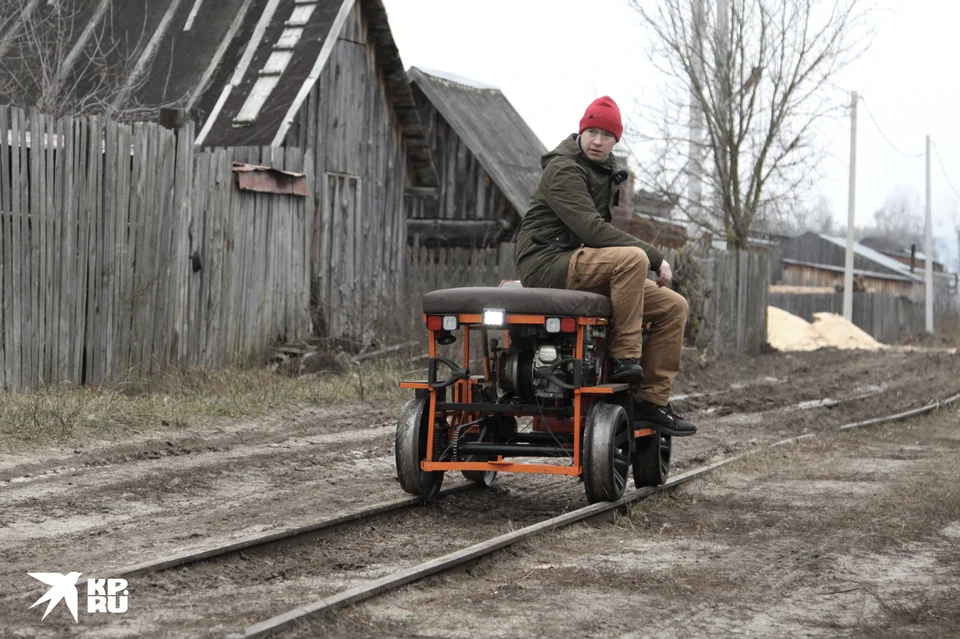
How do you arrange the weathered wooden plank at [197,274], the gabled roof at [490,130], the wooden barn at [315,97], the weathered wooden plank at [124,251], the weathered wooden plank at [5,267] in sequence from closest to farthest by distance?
the weathered wooden plank at [5,267] → the weathered wooden plank at [124,251] → the weathered wooden plank at [197,274] → the wooden barn at [315,97] → the gabled roof at [490,130]

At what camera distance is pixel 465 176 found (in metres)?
24.8

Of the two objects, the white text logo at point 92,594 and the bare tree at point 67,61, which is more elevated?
the bare tree at point 67,61

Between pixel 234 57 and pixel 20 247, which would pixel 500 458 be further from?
pixel 234 57

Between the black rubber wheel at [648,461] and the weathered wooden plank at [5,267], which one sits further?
the weathered wooden plank at [5,267]

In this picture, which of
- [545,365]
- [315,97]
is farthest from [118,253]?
[315,97]

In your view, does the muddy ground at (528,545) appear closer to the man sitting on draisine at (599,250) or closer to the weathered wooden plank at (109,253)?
the man sitting on draisine at (599,250)

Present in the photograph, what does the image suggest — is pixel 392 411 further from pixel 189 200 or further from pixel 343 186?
pixel 343 186

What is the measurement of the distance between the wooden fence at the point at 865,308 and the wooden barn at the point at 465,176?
66.0 feet

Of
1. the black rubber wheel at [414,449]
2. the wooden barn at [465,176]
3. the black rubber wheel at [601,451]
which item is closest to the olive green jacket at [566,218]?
the black rubber wheel at [601,451]

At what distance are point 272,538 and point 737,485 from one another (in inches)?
151

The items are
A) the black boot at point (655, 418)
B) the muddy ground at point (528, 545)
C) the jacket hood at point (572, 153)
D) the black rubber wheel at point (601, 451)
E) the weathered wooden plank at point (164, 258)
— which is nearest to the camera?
the muddy ground at point (528, 545)

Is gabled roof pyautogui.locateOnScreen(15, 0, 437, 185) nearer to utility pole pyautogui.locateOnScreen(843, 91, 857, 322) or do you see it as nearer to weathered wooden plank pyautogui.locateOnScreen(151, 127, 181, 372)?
weathered wooden plank pyautogui.locateOnScreen(151, 127, 181, 372)

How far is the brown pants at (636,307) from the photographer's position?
7344 millimetres

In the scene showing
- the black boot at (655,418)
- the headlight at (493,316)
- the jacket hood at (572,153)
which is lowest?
the black boot at (655,418)
